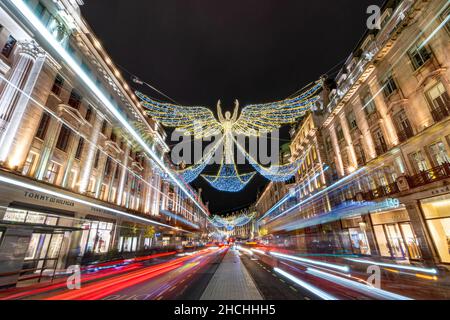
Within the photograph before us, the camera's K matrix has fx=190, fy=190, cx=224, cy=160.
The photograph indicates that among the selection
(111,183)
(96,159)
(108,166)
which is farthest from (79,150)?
(111,183)

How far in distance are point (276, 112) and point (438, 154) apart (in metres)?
11.6

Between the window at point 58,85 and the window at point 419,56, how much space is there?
27.9 meters

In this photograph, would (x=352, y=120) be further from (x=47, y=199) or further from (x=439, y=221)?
(x=47, y=199)

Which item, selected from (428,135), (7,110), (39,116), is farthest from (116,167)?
(428,135)

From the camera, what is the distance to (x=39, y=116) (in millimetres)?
13273

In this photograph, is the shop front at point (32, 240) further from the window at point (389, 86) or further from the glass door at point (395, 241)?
the window at point (389, 86)

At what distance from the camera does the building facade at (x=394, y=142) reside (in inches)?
511

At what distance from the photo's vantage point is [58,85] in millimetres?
15328

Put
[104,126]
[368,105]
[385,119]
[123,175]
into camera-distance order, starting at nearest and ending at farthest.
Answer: [385,119] < [368,105] < [104,126] < [123,175]

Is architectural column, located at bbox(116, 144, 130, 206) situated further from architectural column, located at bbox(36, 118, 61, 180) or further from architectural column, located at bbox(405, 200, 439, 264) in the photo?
architectural column, located at bbox(405, 200, 439, 264)

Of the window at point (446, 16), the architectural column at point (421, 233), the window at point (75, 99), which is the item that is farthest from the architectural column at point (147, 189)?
the window at point (446, 16)

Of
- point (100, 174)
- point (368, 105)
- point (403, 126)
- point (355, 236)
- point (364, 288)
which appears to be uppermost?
point (368, 105)
